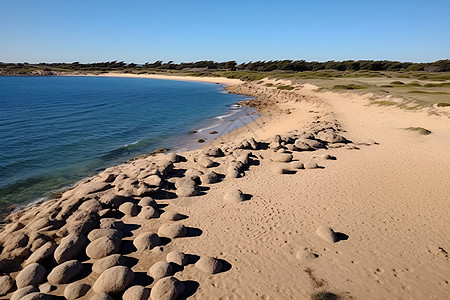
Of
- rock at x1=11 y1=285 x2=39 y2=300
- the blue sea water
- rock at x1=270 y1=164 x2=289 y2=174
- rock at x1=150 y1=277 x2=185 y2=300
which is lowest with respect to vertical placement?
the blue sea water

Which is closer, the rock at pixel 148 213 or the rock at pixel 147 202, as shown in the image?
the rock at pixel 148 213

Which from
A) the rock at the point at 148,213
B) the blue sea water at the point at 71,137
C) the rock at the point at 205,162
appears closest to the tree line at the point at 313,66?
the blue sea water at the point at 71,137

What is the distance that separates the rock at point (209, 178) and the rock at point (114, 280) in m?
7.89

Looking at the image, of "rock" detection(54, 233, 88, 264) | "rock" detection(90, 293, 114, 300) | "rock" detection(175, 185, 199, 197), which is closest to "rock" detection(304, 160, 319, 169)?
"rock" detection(175, 185, 199, 197)

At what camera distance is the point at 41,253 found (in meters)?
9.72

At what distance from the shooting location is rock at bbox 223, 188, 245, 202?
13.8 meters

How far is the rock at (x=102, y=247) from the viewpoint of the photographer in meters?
9.77

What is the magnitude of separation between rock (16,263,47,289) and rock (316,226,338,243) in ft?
33.4

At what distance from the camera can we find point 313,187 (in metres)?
15.3

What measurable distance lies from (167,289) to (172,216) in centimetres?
450

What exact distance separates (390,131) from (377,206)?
16.7m

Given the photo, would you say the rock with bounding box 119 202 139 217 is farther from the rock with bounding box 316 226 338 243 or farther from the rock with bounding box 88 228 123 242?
the rock with bounding box 316 226 338 243

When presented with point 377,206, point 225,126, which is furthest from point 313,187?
point 225,126

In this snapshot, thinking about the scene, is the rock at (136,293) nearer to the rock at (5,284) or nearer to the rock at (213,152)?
the rock at (5,284)
